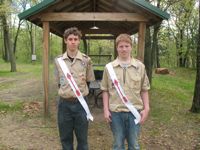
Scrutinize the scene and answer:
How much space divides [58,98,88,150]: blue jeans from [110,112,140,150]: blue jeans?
61cm

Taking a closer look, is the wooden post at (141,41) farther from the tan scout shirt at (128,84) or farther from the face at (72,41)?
the tan scout shirt at (128,84)

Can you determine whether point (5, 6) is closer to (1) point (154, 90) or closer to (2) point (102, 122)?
(1) point (154, 90)

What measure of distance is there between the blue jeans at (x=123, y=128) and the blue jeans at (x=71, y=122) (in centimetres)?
61

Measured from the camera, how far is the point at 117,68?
411 centimetres

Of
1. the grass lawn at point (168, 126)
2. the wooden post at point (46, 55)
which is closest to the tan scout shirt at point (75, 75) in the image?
the grass lawn at point (168, 126)

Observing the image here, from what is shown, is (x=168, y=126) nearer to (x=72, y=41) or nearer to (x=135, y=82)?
(x=135, y=82)

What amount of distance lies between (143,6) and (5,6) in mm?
14824

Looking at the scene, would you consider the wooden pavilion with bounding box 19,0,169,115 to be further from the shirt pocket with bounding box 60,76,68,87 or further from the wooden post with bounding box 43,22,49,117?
the shirt pocket with bounding box 60,76,68,87

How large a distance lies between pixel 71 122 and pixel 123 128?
842 millimetres

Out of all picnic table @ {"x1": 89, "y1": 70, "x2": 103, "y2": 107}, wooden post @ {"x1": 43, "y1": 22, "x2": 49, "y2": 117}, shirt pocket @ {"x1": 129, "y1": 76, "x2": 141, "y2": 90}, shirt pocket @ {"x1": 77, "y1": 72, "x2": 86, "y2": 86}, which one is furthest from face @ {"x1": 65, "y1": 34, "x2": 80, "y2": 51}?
picnic table @ {"x1": 89, "y1": 70, "x2": 103, "y2": 107}

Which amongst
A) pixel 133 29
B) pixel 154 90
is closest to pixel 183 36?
pixel 154 90

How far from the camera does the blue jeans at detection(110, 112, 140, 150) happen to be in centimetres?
409

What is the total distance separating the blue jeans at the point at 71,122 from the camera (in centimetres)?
453

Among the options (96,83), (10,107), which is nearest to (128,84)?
(96,83)
